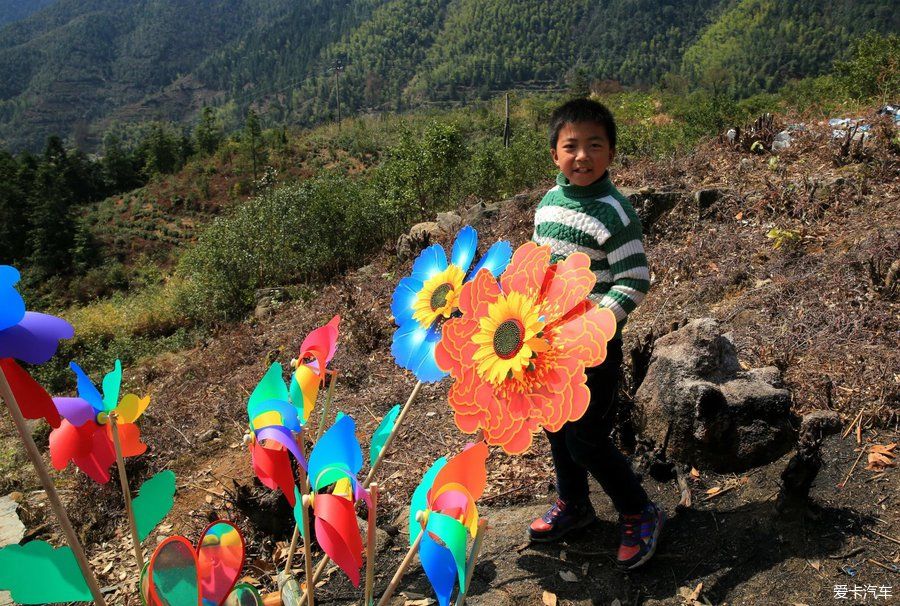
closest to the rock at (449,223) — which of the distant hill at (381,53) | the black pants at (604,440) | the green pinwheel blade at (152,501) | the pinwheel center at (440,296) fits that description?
the pinwheel center at (440,296)

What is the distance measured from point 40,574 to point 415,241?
5.29 meters

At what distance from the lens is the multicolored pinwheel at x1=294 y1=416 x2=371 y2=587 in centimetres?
83

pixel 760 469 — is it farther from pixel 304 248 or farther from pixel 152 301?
pixel 152 301

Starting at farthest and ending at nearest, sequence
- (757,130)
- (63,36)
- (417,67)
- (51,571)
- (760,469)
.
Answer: (63,36) → (417,67) → (757,130) → (760,469) → (51,571)

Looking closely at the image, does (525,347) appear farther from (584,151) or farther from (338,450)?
(584,151)

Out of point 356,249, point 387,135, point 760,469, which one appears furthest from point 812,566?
point 387,135

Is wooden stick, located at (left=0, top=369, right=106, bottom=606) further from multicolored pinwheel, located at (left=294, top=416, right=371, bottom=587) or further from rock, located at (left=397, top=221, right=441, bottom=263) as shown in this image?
rock, located at (left=397, top=221, right=441, bottom=263)

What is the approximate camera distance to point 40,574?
33.7 inches

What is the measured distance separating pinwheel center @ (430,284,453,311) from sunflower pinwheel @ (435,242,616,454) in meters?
0.27

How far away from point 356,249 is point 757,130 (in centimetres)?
499

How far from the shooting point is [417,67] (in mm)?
109562

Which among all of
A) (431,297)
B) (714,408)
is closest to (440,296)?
(431,297)

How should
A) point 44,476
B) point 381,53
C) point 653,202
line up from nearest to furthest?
point 44,476
point 653,202
point 381,53

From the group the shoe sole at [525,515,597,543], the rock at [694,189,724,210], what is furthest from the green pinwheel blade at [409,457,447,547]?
the rock at [694,189,724,210]
